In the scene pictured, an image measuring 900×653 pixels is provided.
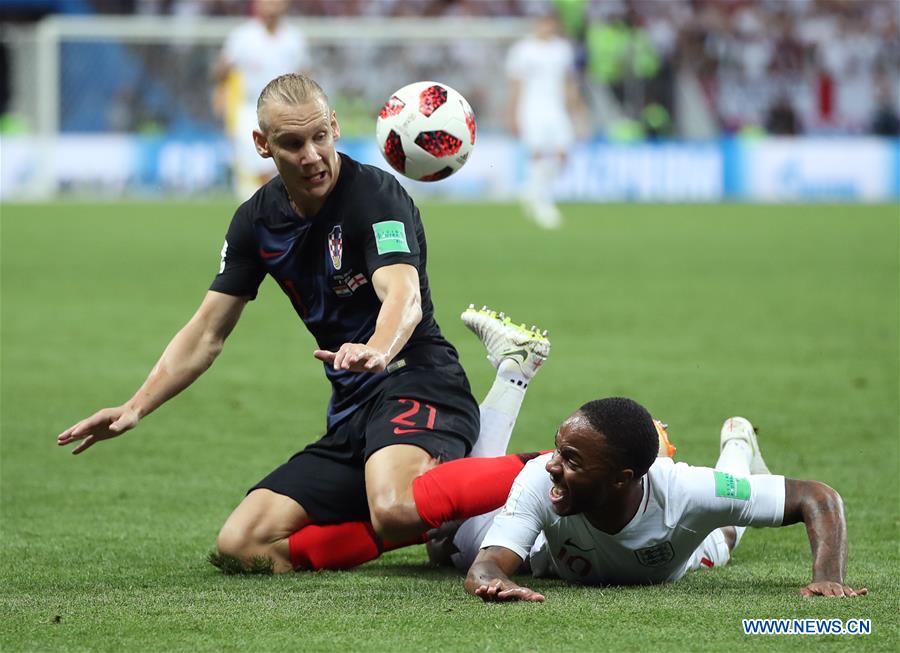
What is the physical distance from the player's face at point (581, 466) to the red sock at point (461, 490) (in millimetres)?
500

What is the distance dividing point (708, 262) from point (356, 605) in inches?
511

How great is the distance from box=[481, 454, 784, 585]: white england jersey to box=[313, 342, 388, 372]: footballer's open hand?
67 cm

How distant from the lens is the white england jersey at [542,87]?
22.9 metres

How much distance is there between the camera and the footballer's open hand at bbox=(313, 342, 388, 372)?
4.62 meters

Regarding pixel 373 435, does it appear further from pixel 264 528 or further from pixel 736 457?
pixel 736 457

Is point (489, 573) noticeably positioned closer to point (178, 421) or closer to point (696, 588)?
point (696, 588)

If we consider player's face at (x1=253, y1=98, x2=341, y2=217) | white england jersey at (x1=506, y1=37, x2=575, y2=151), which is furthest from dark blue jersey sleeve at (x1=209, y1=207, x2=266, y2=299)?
white england jersey at (x1=506, y1=37, x2=575, y2=151)

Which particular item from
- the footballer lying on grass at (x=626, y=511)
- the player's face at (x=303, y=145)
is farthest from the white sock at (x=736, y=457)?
the player's face at (x=303, y=145)

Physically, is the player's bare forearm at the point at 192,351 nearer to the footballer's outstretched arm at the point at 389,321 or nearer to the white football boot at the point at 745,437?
the footballer's outstretched arm at the point at 389,321

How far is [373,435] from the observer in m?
5.55

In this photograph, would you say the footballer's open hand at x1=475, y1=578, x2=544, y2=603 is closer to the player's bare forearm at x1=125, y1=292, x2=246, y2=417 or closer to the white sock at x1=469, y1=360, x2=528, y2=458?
the white sock at x1=469, y1=360, x2=528, y2=458

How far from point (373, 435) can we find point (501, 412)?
80 cm

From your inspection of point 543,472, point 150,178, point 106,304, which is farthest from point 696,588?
point 150,178

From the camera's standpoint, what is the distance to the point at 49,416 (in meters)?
8.87
